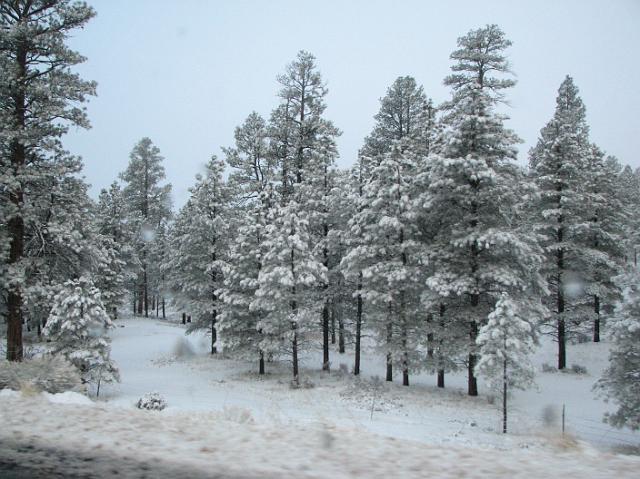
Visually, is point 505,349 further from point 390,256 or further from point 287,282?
point 287,282

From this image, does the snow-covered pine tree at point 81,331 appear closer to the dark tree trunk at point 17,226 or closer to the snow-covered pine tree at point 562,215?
the dark tree trunk at point 17,226

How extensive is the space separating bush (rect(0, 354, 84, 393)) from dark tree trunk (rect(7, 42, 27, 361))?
3.16m

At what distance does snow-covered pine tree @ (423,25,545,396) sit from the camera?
17.5 metres

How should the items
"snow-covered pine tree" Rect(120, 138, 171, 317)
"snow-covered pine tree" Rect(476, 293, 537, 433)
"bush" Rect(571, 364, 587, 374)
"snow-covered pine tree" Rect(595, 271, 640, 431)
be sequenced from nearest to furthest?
"snow-covered pine tree" Rect(595, 271, 640, 431)
"snow-covered pine tree" Rect(476, 293, 537, 433)
"bush" Rect(571, 364, 587, 374)
"snow-covered pine tree" Rect(120, 138, 171, 317)

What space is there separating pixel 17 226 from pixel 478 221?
57.1ft

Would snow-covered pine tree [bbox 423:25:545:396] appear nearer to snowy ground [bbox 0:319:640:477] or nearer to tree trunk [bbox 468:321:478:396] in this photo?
tree trunk [bbox 468:321:478:396]

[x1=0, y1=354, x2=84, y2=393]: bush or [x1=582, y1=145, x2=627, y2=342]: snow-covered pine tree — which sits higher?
[x1=582, y1=145, x2=627, y2=342]: snow-covered pine tree

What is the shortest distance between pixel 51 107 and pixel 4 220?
161 inches

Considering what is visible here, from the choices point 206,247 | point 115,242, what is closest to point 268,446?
point 206,247

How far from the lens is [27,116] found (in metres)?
15.4

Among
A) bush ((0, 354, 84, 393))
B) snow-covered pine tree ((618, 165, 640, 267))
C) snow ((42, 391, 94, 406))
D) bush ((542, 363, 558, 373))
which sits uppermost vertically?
snow-covered pine tree ((618, 165, 640, 267))

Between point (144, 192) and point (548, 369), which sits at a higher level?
point (144, 192)

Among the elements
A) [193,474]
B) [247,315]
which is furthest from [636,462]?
[247,315]

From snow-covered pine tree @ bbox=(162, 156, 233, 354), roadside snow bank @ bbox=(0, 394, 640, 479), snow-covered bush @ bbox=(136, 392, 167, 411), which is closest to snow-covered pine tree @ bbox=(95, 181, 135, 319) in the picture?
snow-covered pine tree @ bbox=(162, 156, 233, 354)
